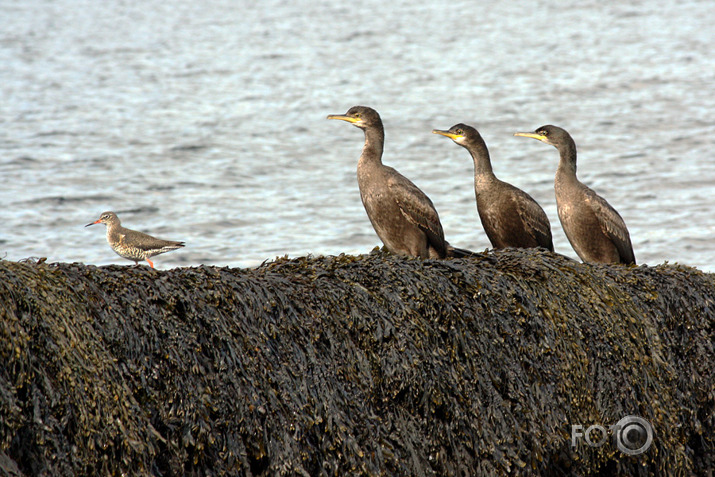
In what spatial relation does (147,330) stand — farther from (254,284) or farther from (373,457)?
(373,457)

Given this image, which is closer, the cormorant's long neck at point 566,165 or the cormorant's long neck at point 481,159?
the cormorant's long neck at point 481,159

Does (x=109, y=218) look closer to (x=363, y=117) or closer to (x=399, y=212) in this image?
(x=363, y=117)

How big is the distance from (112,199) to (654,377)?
1875 cm

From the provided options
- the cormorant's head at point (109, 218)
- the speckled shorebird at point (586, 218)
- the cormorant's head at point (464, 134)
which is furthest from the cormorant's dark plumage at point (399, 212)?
the cormorant's head at point (109, 218)

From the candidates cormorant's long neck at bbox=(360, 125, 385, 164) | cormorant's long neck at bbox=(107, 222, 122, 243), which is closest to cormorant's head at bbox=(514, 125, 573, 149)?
cormorant's long neck at bbox=(360, 125, 385, 164)

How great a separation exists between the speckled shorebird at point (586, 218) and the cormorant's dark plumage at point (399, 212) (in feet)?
3.17

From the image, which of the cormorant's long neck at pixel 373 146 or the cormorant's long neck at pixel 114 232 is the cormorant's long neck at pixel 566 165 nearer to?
the cormorant's long neck at pixel 373 146

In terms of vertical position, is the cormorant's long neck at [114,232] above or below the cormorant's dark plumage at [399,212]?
below

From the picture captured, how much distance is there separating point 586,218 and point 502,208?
0.63 m

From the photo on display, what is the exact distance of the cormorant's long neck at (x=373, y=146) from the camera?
5988 mm

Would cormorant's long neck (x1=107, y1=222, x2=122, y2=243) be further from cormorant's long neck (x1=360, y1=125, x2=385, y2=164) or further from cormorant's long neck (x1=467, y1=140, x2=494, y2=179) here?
cormorant's long neck (x1=467, y1=140, x2=494, y2=179)

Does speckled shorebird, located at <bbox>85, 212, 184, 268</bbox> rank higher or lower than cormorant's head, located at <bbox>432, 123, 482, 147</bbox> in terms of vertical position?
lower

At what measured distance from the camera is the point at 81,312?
12.6 feet

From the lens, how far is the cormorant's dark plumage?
5.73 meters
